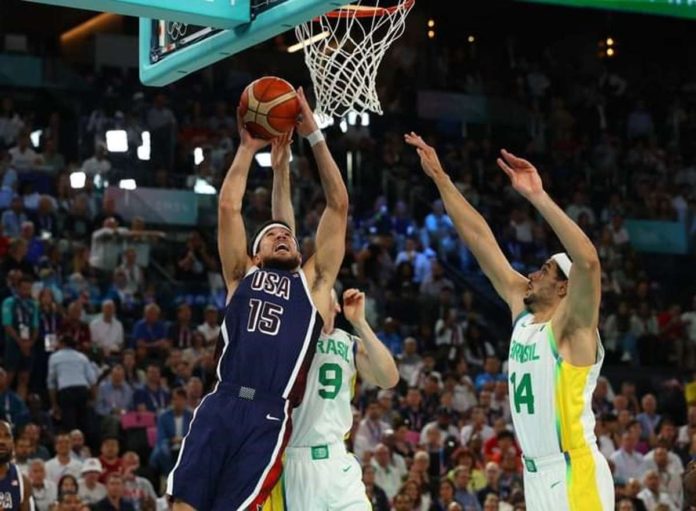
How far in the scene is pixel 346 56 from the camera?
859cm

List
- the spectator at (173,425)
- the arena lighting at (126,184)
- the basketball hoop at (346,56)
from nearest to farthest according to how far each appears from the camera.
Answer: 1. the basketball hoop at (346,56)
2. the spectator at (173,425)
3. the arena lighting at (126,184)

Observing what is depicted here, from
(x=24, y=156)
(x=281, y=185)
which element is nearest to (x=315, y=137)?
(x=281, y=185)

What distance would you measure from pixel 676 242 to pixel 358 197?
502cm

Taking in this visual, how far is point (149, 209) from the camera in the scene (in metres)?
17.7

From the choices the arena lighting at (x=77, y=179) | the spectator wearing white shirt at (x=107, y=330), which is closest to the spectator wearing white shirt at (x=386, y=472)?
the spectator wearing white shirt at (x=107, y=330)

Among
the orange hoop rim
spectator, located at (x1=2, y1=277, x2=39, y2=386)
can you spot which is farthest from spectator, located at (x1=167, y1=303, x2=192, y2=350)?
the orange hoop rim

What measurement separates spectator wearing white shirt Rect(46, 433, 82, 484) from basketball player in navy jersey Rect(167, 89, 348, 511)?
19.7 feet

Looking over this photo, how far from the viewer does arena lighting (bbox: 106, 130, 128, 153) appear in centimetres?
1822

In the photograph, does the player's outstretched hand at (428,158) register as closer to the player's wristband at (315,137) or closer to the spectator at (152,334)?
the player's wristband at (315,137)

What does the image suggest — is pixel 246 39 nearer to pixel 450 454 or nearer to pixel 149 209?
pixel 450 454

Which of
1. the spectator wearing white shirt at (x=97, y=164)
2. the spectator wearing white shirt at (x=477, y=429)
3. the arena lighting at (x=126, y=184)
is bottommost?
the spectator wearing white shirt at (x=477, y=429)

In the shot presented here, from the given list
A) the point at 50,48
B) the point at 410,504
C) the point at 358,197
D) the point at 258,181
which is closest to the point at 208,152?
the point at 258,181

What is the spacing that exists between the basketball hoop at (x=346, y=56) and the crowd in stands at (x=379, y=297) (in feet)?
15.9

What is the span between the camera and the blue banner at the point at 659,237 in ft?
69.7
